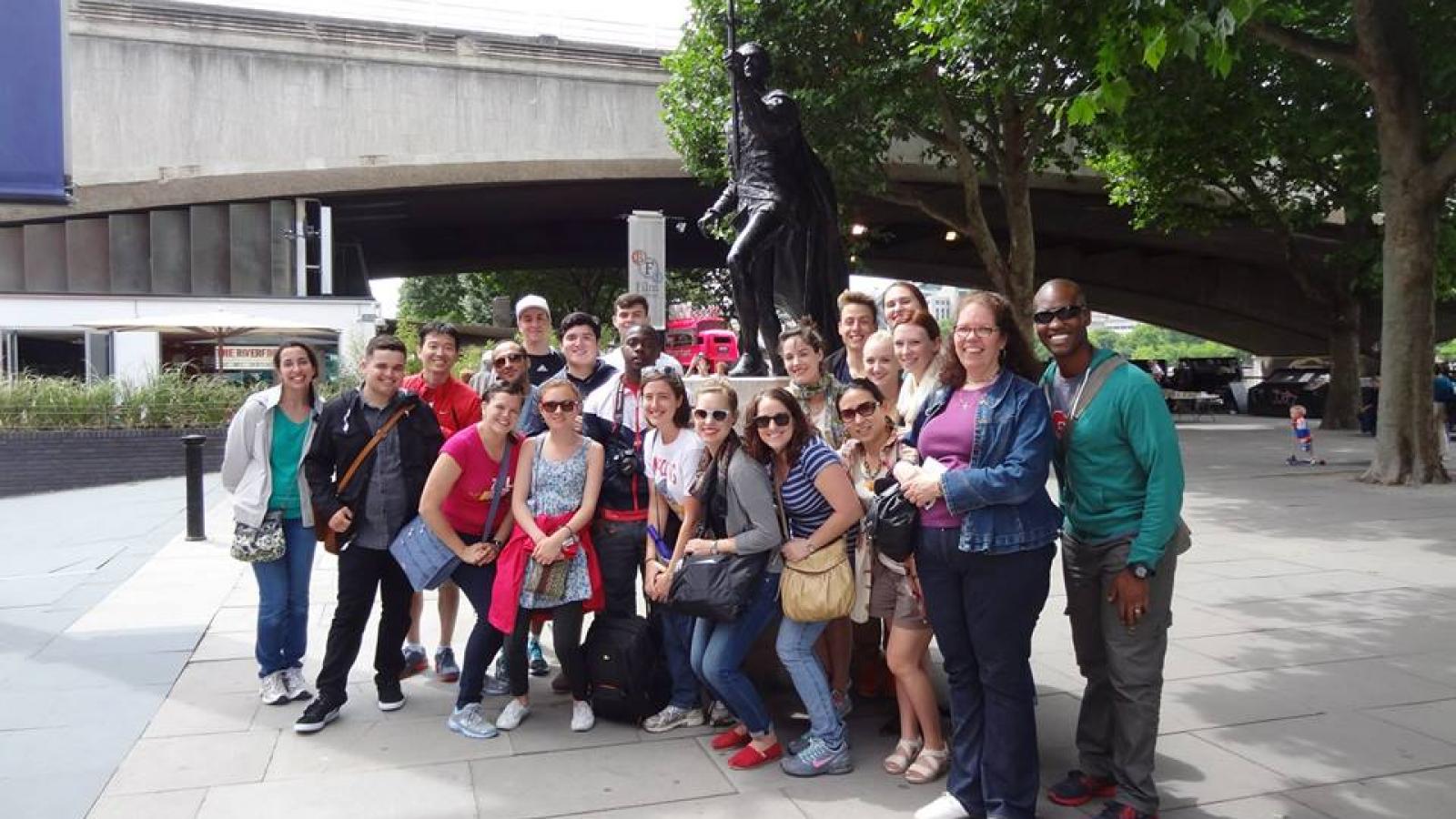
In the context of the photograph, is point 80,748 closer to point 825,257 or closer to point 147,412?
point 825,257

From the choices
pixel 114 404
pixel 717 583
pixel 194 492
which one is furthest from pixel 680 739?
pixel 114 404

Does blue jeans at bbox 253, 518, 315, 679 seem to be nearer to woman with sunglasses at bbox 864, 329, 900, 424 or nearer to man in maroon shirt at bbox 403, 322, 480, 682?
man in maroon shirt at bbox 403, 322, 480, 682

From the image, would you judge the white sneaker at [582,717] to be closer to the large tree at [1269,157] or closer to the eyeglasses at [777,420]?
the eyeglasses at [777,420]

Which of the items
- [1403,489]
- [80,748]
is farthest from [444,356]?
[1403,489]

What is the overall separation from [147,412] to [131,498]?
2.86 metres

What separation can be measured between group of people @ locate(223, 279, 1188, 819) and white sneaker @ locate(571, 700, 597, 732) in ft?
0.06

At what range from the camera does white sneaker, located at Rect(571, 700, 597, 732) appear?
4.35m

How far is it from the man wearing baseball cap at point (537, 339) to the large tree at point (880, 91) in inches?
327

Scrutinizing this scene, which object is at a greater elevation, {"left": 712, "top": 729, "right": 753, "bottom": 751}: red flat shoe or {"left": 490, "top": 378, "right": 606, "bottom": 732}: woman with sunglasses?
{"left": 490, "top": 378, "right": 606, "bottom": 732}: woman with sunglasses

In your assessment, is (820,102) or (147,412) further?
(820,102)

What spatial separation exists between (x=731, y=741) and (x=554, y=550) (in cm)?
111

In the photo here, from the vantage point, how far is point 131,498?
12492mm

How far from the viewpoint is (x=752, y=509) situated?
3840 millimetres

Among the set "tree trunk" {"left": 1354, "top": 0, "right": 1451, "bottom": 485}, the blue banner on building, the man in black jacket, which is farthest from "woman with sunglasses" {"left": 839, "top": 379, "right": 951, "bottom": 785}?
"tree trunk" {"left": 1354, "top": 0, "right": 1451, "bottom": 485}
